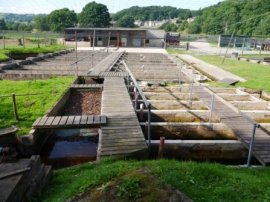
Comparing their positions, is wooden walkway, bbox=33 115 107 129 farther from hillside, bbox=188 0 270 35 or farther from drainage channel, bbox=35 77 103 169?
hillside, bbox=188 0 270 35

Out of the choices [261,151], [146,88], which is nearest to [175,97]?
[146,88]

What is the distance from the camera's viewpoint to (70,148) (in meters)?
10.0

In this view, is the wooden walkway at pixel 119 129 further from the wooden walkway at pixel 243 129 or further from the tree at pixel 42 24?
the tree at pixel 42 24

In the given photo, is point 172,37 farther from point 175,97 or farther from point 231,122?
point 231,122

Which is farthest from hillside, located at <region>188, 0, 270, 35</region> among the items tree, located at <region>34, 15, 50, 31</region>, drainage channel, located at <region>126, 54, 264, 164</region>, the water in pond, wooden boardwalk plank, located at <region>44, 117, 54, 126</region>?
wooden boardwalk plank, located at <region>44, 117, 54, 126</region>

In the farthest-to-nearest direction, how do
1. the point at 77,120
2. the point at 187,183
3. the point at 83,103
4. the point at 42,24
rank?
the point at 42,24, the point at 83,103, the point at 77,120, the point at 187,183

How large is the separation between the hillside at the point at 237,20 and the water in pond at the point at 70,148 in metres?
69.6

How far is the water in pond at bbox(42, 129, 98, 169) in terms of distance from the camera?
30.1 feet

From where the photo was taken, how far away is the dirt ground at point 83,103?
12745 mm

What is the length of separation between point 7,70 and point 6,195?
16.3 m

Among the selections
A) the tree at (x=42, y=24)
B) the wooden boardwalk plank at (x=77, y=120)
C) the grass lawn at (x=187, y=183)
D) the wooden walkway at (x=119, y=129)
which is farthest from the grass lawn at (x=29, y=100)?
the tree at (x=42, y=24)

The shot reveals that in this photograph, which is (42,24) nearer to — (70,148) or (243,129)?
(70,148)

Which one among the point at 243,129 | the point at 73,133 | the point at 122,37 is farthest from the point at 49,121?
the point at 122,37

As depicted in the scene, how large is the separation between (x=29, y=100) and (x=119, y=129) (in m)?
5.38
